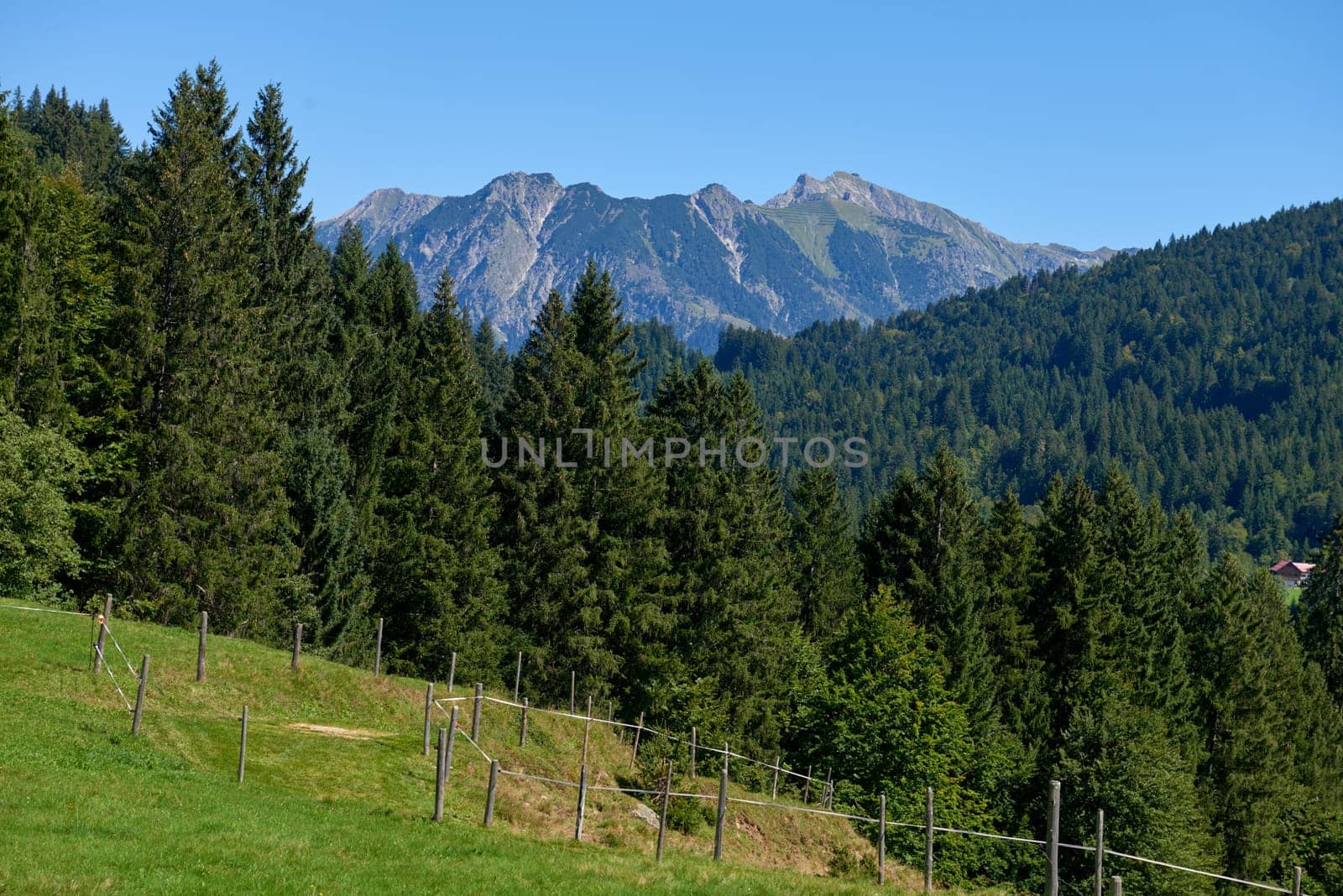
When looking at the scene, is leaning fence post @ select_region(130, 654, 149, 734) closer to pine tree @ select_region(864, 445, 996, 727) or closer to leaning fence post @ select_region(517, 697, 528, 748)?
leaning fence post @ select_region(517, 697, 528, 748)

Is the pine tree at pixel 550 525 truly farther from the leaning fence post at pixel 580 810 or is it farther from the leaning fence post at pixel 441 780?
the leaning fence post at pixel 441 780

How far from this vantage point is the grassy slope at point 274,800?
1986 centimetres

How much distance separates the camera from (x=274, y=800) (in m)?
25.6

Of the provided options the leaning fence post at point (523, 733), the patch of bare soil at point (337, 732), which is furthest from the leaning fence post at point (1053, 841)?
the leaning fence post at point (523, 733)

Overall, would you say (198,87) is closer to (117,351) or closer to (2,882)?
(117,351)

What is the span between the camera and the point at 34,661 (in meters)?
31.0

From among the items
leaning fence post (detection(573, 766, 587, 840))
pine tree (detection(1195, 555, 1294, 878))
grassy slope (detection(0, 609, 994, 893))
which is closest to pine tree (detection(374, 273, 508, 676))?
grassy slope (detection(0, 609, 994, 893))

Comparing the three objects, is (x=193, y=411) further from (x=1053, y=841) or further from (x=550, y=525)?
(x=1053, y=841)

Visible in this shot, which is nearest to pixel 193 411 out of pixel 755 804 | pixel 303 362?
pixel 303 362

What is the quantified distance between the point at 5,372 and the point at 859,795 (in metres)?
Result: 38.9

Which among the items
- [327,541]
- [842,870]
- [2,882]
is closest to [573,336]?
[327,541]

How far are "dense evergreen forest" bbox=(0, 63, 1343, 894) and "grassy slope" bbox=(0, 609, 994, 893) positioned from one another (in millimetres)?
8480

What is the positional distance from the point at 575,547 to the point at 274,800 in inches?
1224

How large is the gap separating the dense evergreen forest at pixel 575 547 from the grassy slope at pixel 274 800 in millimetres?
8480
